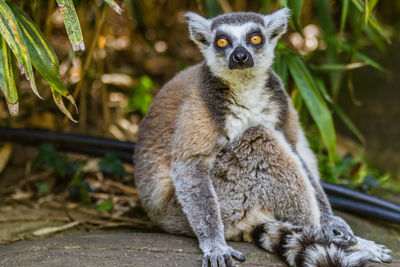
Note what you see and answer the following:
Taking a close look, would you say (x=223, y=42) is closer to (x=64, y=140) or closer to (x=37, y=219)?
(x=64, y=140)

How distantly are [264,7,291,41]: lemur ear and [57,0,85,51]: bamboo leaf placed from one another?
1.41 m

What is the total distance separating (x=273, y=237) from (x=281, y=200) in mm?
251

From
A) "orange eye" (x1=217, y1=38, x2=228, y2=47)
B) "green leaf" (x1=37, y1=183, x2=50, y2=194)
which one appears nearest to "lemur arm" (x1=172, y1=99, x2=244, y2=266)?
"orange eye" (x1=217, y1=38, x2=228, y2=47)

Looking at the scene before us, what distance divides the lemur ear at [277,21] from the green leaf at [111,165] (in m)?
1.94

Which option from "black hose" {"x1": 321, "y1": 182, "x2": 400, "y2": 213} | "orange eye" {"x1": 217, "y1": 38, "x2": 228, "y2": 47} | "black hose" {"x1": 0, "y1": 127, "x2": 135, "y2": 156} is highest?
"orange eye" {"x1": 217, "y1": 38, "x2": 228, "y2": 47}

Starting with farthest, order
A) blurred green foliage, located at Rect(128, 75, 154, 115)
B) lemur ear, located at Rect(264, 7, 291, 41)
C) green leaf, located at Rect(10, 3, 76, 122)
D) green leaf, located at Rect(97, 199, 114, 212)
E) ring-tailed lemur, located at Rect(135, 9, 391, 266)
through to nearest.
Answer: blurred green foliage, located at Rect(128, 75, 154, 115) → green leaf, located at Rect(97, 199, 114, 212) → lemur ear, located at Rect(264, 7, 291, 41) → ring-tailed lemur, located at Rect(135, 9, 391, 266) → green leaf, located at Rect(10, 3, 76, 122)

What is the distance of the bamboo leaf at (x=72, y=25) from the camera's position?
9.50ft

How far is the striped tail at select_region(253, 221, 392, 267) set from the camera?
2727 mm

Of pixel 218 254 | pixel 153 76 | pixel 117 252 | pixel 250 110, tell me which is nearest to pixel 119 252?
pixel 117 252

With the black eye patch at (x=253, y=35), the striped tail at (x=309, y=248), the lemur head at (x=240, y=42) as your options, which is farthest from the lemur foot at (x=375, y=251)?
the black eye patch at (x=253, y=35)

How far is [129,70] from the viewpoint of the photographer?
6984mm

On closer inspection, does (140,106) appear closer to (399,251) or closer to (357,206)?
(357,206)

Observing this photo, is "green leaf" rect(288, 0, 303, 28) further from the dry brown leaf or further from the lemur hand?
the dry brown leaf

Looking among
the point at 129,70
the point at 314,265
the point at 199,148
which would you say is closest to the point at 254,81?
the point at 199,148
